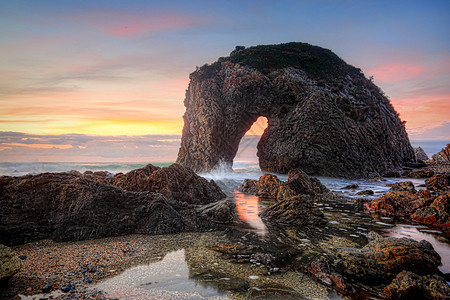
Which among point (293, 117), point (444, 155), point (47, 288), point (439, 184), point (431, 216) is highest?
point (293, 117)

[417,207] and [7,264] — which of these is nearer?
[7,264]

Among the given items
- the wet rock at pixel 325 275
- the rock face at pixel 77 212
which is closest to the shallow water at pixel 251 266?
the wet rock at pixel 325 275

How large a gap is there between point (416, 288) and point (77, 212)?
576 cm

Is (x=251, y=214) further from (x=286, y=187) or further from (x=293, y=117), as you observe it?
(x=293, y=117)

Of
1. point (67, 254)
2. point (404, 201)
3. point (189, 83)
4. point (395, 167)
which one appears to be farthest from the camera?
point (189, 83)

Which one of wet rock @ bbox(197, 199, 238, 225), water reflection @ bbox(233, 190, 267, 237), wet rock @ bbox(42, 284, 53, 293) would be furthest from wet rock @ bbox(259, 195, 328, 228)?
wet rock @ bbox(42, 284, 53, 293)

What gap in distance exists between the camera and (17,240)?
15.7 feet

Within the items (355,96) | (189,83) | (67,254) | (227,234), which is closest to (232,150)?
(189,83)

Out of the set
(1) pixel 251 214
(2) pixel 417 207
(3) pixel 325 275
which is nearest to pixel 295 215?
(1) pixel 251 214

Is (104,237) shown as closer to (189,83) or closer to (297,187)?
(297,187)

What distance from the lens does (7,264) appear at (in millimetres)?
3098

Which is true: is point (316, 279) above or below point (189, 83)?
below

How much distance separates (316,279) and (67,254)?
12.8ft

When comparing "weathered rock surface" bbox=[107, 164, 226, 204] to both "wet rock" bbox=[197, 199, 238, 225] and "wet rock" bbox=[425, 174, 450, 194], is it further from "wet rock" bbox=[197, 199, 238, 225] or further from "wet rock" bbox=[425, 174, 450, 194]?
"wet rock" bbox=[425, 174, 450, 194]
